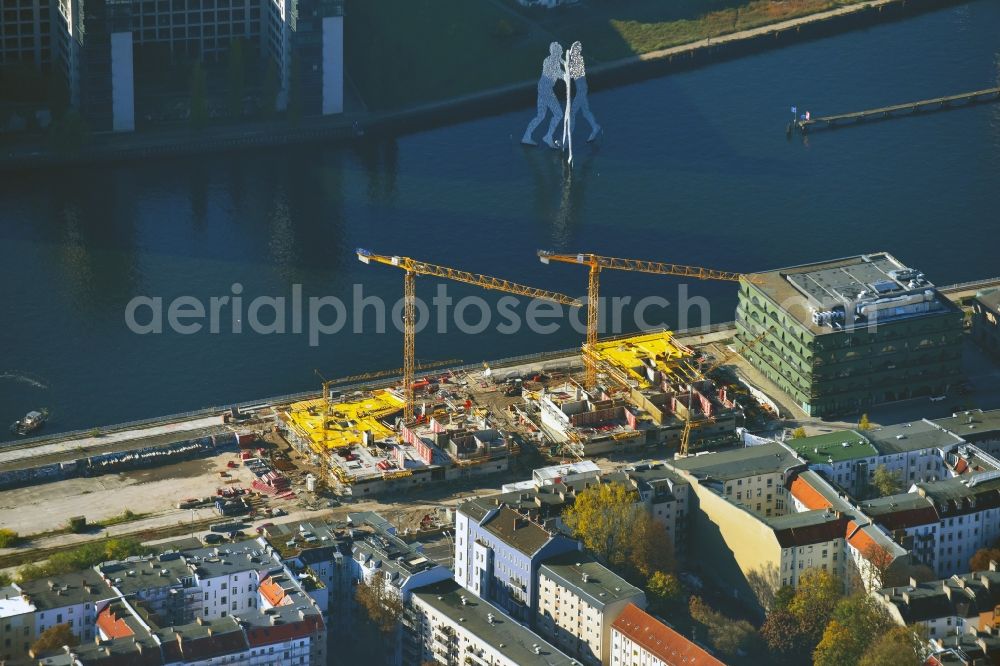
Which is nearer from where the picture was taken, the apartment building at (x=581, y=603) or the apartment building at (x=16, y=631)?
the apartment building at (x=16, y=631)

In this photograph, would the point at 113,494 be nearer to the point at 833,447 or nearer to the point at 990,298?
the point at 833,447

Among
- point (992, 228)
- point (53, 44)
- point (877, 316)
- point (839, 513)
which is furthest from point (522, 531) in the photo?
point (53, 44)

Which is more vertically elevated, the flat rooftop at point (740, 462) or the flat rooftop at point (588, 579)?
the flat rooftop at point (740, 462)

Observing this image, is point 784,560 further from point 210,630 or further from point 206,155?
point 206,155

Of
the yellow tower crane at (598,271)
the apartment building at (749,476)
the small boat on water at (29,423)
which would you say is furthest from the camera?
the yellow tower crane at (598,271)

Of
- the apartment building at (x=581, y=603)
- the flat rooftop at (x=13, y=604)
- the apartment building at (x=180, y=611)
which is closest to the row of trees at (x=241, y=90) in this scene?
the apartment building at (x=180, y=611)

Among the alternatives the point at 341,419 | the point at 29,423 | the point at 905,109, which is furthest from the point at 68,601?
the point at 905,109

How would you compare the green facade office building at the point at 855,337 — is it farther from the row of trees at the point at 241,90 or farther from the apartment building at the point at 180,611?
the row of trees at the point at 241,90

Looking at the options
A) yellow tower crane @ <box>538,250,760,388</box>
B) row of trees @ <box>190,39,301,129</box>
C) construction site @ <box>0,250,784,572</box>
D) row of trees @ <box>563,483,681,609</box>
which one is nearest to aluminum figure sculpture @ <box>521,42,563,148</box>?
row of trees @ <box>190,39,301,129</box>
